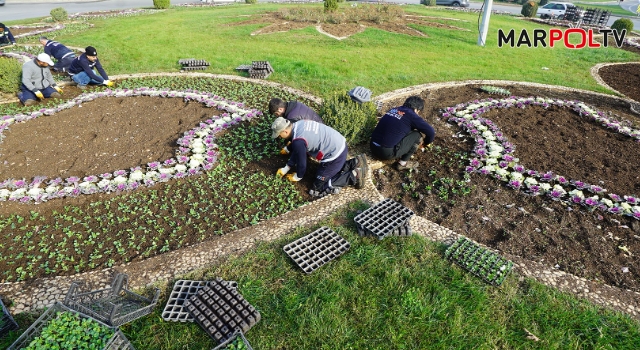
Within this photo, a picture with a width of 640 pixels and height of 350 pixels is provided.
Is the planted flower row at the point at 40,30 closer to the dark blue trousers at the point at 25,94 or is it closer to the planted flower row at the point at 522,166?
the dark blue trousers at the point at 25,94

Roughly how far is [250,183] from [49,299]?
303 centimetres

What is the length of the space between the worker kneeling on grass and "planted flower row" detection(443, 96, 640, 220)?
2301 mm

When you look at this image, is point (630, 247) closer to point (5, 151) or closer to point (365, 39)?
point (5, 151)

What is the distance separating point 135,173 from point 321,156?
332 centimetres

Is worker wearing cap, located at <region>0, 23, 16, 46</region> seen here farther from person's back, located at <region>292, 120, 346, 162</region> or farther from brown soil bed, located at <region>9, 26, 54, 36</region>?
person's back, located at <region>292, 120, 346, 162</region>

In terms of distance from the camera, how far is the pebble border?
389 centimetres

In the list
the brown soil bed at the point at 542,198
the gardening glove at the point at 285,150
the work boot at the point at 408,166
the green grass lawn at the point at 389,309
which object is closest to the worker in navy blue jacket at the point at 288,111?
the gardening glove at the point at 285,150

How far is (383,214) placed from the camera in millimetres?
4930

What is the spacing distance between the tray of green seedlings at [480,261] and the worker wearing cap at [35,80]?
33.9ft

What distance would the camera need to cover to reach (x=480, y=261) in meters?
4.30

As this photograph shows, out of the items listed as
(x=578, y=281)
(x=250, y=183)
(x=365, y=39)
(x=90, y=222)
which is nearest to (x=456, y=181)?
(x=578, y=281)

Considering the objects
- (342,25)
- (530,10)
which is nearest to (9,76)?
(342,25)

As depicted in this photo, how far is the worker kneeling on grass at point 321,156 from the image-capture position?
524 cm

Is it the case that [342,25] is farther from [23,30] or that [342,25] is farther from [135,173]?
[23,30]
